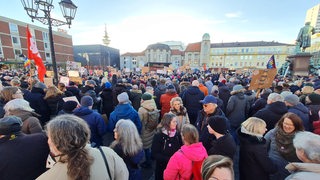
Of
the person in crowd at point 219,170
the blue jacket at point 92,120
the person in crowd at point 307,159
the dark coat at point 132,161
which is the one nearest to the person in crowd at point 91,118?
the blue jacket at point 92,120

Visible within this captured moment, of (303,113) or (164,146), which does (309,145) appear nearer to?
(164,146)

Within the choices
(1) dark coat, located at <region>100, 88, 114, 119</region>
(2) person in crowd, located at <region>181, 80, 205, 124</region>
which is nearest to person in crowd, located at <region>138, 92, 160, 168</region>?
(2) person in crowd, located at <region>181, 80, 205, 124</region>

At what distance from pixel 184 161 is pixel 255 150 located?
101 centimetres

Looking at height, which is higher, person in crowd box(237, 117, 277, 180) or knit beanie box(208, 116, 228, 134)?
knit beanie box(208, 116, 228, 134)

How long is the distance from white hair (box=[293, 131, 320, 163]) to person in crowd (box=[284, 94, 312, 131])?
6.29ft

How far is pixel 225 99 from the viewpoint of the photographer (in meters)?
6.05

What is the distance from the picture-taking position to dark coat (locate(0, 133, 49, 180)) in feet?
5.32

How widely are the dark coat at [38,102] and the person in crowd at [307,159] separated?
5.02 meters

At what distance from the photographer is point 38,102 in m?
4.14

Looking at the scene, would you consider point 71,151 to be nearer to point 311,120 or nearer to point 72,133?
point 72,133

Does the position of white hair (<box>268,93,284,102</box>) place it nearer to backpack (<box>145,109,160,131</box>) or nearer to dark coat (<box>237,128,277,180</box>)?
dark coat (<box>237,128,277,180</box>)

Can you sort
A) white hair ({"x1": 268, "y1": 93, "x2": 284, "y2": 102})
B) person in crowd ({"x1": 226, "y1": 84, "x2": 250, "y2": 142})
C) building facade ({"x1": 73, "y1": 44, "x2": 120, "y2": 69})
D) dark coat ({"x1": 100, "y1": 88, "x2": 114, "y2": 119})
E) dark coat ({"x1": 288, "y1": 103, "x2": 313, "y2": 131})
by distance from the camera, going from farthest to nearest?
building facade ({"x1": 73, "y1": 44, "x2": 120, "y2": 69})
dark coat ({"x1": 100, "y1": 88, "x2": 114, "y2": 119})
person in crowd ({"x1": 226, "y1": 84, "x2": 250, "y2": 142})
white hair ({"x1": 268, "y1": 93, "x2": 284, "y2": 102})
dark coat ({"x1": 288, "y1": 103, "x2": 313, "y2": 131})

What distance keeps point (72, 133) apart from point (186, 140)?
143 cm

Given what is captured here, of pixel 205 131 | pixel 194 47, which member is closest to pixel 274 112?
pixel 205 131
